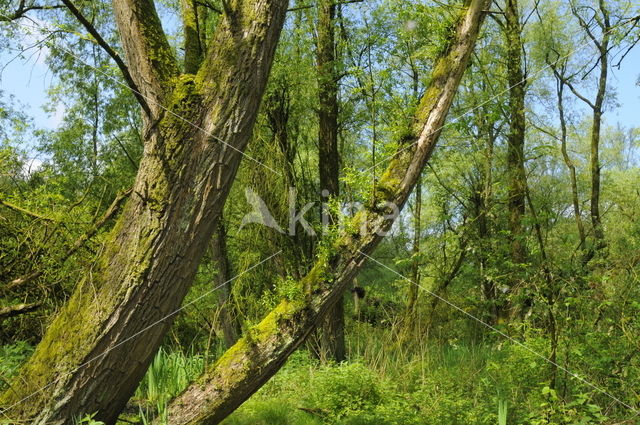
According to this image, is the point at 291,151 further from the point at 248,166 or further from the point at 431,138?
the point at 431,138

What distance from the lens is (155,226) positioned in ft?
9.58

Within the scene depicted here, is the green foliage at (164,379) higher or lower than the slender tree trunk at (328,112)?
lower

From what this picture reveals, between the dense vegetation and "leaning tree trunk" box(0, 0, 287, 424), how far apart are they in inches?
3.2

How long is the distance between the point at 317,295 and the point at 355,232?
1.42ft

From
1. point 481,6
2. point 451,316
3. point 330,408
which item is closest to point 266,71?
point 481,6

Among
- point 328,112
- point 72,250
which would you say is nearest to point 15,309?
point 72,250

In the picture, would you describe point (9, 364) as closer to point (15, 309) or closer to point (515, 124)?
point (15, 309)

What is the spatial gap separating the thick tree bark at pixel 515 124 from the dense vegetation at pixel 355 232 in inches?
1.8

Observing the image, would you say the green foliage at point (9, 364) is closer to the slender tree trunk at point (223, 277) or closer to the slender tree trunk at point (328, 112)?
the slender tree trunk at point (223, 277)

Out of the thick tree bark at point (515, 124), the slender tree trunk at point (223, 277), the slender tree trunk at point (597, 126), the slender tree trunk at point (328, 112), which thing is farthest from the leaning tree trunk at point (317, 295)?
the slender tree trunk at point (597, 126)

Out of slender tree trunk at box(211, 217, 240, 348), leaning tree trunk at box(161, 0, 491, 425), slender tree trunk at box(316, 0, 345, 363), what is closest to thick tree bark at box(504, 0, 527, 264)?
slender tree trunk at box(316, 0, 345, 363)

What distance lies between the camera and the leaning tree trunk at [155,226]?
2865 millimetres

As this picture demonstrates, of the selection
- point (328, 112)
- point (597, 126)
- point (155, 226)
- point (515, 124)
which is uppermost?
point (597, 126)

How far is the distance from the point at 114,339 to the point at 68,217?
1.86m
